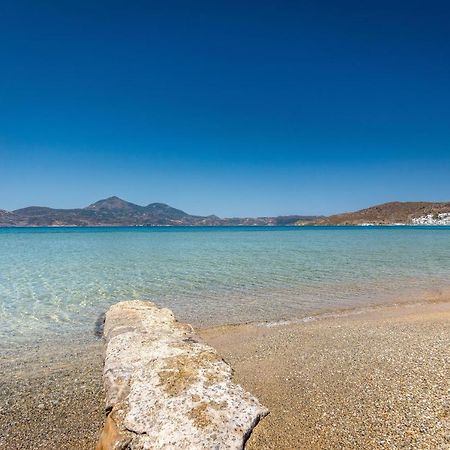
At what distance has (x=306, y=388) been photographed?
7090 millimetres

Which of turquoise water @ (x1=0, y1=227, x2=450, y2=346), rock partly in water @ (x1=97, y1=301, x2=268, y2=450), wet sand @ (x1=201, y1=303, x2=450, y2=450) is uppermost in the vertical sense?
rock partly in water @ (x1=97, y1=301, x2=268, y2=450)

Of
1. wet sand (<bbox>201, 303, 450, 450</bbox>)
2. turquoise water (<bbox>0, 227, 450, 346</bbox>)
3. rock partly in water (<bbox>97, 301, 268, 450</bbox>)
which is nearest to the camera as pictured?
rock partly in water (<bbox>97, 301, 268, 450</bbox>)

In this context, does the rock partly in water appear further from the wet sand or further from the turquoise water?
the turquoise water

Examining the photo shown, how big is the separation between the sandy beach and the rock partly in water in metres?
0.78

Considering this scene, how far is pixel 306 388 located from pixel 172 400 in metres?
3.26

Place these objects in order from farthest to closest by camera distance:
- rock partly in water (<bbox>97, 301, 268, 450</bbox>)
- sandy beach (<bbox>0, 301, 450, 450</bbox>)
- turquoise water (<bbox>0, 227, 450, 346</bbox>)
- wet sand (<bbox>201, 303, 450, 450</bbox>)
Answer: turquoise water (<bbox>0, 227, 450, 346</bbox>)
sandy beach (<bbox>0, 301, 450, 450</bbox>)
wet sand (<bbox>201, 303, 450, 450</bbox>)
rock partly in water (<bbox>97, 301, 268, 450</bbox>)

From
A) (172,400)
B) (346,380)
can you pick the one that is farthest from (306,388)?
(172,400)

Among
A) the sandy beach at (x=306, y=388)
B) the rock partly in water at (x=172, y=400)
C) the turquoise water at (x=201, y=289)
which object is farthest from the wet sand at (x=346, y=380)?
the turquoise water at (x=201, y=289)

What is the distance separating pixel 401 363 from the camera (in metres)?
8.07

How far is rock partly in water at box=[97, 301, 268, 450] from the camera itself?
4.51 metres

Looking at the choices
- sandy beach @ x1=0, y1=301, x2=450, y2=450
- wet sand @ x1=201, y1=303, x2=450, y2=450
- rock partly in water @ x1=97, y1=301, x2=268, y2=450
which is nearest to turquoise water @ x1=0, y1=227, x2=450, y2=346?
sandy beach @ x1=0, y1=301, x2=450, y2=450

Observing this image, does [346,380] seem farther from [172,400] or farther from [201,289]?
[201,289]

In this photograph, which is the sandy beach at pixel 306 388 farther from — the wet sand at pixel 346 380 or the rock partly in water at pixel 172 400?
the rock partly in water at pixel 172 400

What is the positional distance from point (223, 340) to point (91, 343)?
4.02 meters
